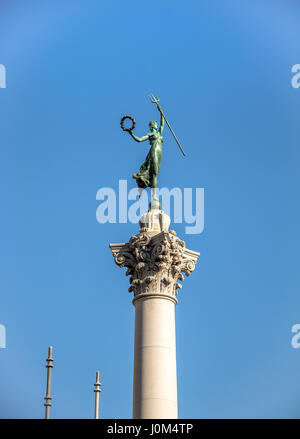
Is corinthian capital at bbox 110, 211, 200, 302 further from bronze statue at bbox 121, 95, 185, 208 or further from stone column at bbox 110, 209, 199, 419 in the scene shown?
bronze statue at bbox 121, 95, 185, 208

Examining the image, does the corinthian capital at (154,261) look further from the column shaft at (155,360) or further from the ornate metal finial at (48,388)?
the ornate metal finial at (48,388)

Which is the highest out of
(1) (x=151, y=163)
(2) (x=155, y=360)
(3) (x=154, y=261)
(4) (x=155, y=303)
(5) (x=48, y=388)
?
(1) (x=151, y=163)

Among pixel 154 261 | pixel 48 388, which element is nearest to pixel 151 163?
pixel 154 261

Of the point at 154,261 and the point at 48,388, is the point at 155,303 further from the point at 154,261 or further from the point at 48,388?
the point at 48,388

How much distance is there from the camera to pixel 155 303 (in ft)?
109

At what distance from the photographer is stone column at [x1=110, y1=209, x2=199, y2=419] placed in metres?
31.5

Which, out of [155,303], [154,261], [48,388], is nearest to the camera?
[155,303]

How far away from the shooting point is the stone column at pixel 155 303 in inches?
1242

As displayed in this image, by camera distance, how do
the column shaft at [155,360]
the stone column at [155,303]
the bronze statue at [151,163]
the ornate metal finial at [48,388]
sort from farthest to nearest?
the ornate metal finial at [48,388] → the bronze statue at [151,163] → the stone column at [155,303] → the column shaft at [155,360]

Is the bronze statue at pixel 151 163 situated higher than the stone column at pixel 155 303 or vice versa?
the bronze statue at pixel 151 163

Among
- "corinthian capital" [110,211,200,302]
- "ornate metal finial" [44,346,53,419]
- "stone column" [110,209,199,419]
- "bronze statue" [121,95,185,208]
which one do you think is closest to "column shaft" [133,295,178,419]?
"stone column" [110,209,199,419]

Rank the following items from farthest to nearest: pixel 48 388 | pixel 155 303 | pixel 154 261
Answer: pixel 48 388, pixel 154 261, pixel 155 303

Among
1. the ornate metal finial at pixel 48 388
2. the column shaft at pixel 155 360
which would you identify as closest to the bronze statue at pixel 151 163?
the column shaft at pixel 155 360
